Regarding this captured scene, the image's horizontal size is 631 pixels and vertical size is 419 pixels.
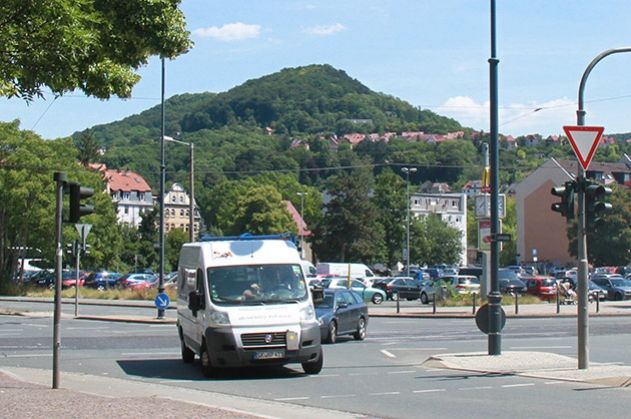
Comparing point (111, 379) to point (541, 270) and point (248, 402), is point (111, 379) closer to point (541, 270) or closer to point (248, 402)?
point (248, 402)

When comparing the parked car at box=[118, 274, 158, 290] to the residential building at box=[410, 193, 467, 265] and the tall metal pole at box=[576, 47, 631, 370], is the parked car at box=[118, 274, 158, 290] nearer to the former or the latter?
the tall metal pole at box=[576, 47, 631, 370]

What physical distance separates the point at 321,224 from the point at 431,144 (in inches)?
3827

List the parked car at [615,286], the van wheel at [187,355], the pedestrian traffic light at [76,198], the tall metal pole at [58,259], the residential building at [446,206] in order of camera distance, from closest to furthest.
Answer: the tall metal pole at [58,259] < the pedestrian traffic light at [76,198] < the van wheel at [187,355] < the parked car at [615,286] < the residential building at [446,206]

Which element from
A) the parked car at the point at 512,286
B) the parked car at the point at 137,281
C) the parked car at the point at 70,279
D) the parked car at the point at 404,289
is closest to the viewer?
the parked car at the point at 512,286

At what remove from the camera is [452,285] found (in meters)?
53.6

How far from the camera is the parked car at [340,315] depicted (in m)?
27.3

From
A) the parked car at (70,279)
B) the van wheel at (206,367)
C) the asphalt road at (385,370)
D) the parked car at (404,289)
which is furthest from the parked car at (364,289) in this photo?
the van wheel at (206,367)

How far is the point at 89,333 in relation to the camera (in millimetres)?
31594

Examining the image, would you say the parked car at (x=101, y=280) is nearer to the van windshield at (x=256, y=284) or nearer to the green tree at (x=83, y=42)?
the van windshield at (x=256, y=284)

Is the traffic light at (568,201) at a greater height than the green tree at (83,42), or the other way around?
the green tree at (83,42)

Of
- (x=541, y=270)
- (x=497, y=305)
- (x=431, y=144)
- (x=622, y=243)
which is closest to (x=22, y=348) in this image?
(x=497, y=305)

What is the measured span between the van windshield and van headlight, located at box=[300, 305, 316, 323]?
254 mm

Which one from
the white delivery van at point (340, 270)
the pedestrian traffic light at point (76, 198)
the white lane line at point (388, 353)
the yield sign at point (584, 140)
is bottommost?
the white lane line at point (388, 353)

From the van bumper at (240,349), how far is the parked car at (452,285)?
108ft
